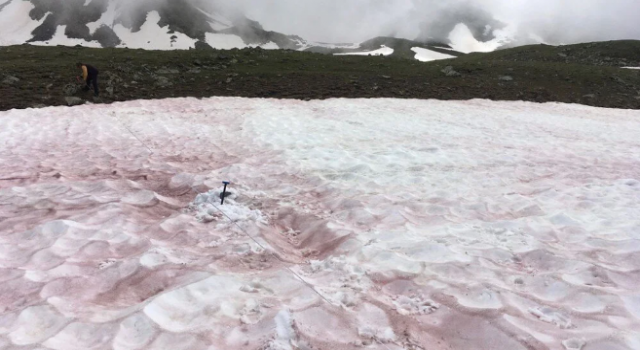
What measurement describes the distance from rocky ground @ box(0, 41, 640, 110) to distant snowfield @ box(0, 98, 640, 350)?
9.69 m

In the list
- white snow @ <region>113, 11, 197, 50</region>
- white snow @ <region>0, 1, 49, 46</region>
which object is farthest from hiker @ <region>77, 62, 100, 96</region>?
white snow @ <region>0, 1, 49, 46</region>

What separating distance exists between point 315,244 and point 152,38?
152431 mm

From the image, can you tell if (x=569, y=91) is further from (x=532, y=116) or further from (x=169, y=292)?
(x=169, y=292)

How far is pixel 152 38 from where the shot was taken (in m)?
136

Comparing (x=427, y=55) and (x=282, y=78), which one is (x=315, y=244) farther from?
(x=427, y=55)

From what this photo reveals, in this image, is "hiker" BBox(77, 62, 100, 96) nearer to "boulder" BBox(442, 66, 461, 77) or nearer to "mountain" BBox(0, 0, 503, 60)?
"boulder" BBox(442, 66, 461, 77)

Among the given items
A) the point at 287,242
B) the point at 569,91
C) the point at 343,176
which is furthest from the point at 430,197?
the point at 569,91

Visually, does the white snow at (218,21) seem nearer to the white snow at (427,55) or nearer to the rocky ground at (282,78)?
the white snow at (427,55)

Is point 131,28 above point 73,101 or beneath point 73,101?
above

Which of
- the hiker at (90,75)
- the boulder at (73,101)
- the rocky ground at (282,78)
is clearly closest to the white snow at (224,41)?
the rocky ground at (282,78)

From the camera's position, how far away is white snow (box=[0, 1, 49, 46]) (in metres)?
122

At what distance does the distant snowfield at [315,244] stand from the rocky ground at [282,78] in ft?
31.8

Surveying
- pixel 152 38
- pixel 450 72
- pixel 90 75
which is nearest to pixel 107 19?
pixel 152 38

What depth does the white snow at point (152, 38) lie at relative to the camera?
130000 millimetres
